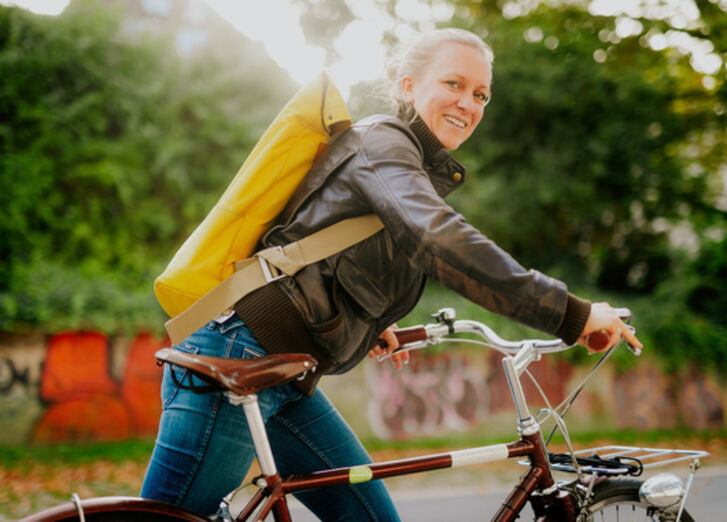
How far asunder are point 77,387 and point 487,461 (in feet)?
21.1

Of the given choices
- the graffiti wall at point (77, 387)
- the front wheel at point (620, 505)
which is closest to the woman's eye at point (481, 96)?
the front wheel at point (620, 505)

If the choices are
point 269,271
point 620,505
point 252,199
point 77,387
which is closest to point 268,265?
point 269,271

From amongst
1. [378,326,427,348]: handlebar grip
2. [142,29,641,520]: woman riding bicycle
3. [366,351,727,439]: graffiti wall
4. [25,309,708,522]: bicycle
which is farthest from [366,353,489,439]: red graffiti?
[142,29,641,520]: woman riding bicycle

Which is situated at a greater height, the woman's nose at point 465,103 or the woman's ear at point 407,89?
the woman's ear at point 407,89

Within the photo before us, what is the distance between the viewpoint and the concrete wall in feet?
23.2

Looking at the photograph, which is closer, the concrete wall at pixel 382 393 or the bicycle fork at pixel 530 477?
the bicycle fork at pixel 530 477

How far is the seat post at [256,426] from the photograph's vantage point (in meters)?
1.55

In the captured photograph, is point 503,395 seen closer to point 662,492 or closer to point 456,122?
point 662,492

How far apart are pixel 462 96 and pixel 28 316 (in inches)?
263

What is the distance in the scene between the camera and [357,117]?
33.4 ft

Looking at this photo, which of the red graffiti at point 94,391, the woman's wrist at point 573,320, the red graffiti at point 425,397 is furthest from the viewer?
the red graffiti at point 425,397

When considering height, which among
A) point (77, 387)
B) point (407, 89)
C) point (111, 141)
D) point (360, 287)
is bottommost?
point (77, 387)

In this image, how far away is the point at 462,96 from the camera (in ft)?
6.09

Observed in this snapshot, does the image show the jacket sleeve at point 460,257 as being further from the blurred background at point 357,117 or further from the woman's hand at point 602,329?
the blurred background at point 357,117
